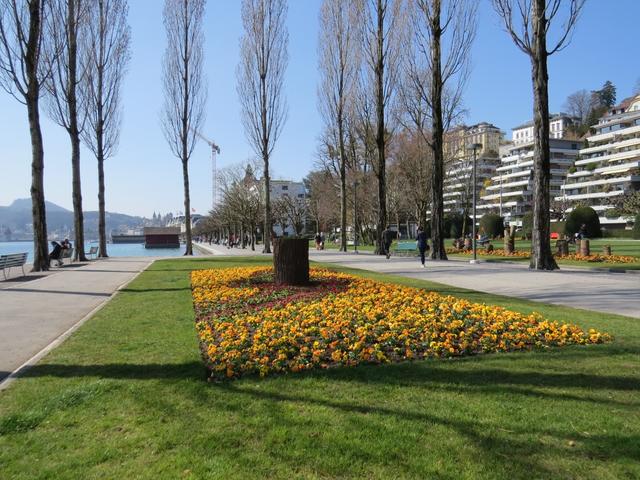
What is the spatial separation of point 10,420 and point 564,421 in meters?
4.27

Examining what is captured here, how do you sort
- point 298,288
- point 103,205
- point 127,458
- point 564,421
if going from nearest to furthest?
point 127,458, point 564,421, point 298,288, point 103,205

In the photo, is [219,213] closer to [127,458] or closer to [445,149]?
[445,149]

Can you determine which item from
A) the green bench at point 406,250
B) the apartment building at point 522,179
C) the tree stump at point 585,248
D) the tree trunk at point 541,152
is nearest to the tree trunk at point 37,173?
the tree trunk at point 541,152

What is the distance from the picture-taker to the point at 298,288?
11.0 meters

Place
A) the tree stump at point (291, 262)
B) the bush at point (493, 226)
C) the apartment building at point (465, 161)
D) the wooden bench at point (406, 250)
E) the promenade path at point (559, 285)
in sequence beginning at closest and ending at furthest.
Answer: the promenade path at point (559, 285)
the tree stump at point (291, 262)
the wooden bench at point (406, 250)
the apartment building at point (465, 161)
the bush at point (493, 226)

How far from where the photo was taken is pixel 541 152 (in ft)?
56.7

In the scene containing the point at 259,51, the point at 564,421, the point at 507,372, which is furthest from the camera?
the point at 259,51

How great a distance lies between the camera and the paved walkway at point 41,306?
261 inches

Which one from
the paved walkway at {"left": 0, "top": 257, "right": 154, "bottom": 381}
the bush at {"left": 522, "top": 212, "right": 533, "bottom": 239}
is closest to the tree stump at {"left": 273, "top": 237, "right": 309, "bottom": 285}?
the paved walkway at {"left": 0, "top": 257, "right": 154, "bottom": 381}

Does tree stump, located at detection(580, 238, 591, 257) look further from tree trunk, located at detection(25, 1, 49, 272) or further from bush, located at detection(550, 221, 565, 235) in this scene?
bush, located at detection(550, 221, 565, 235)

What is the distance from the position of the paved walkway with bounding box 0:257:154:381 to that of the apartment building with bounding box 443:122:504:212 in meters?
24.0

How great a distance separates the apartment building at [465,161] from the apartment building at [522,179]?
6.40m

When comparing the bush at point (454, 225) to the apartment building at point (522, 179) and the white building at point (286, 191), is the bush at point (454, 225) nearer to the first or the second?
the white building at point (286, 191)

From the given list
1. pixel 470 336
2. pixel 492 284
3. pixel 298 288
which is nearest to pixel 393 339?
pixel 470 336
